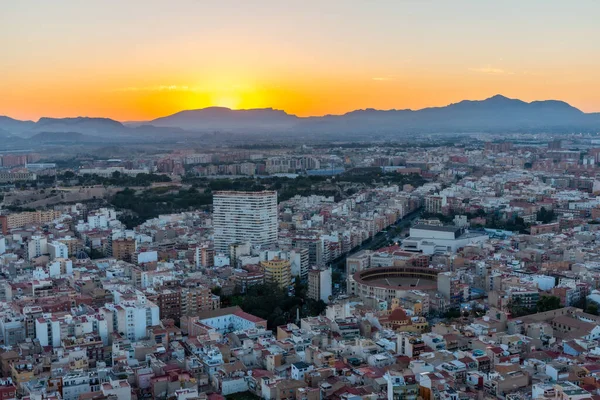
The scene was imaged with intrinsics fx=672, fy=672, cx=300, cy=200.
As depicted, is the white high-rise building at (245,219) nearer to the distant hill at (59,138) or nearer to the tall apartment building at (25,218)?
the tall apartment building at (25,218)

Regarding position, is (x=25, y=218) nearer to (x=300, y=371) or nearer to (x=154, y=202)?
(x=154, y=202)

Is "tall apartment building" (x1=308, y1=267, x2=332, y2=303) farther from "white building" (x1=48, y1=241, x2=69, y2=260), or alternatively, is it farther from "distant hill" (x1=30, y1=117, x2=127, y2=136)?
"distant hill" (x1=30, y1=117, x2=127, y2=136)

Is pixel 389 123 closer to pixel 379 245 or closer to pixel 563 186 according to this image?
pixel 563 186

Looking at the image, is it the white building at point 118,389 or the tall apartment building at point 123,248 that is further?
the tall apartment building at point 123,248

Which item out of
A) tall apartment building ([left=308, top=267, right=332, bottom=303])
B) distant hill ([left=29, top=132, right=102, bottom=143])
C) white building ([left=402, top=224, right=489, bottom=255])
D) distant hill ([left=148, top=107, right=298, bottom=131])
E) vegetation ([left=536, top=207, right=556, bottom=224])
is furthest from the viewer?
distant hill ([left=148, top=107, right=298, bottom=131])

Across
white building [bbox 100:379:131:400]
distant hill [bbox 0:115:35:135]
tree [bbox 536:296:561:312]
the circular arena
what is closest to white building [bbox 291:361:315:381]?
white building [bbox 100:379:131:400]

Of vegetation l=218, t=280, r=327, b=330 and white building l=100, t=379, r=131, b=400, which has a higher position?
white building l=100, t=379, r=131, b=400

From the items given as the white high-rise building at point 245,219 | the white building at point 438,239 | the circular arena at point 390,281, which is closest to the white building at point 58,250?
the white high-rise building at point 245,219
